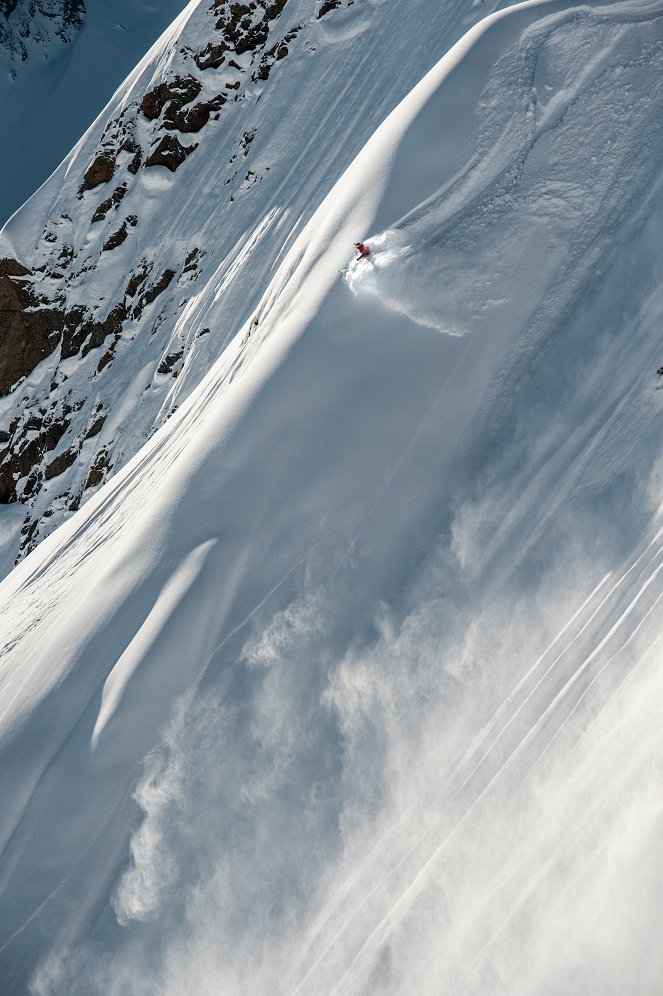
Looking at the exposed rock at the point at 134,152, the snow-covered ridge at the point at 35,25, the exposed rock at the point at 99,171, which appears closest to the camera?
the exposed rock at the point at 134,152

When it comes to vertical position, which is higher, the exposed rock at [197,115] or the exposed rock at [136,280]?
the exposed rock at [197,115]

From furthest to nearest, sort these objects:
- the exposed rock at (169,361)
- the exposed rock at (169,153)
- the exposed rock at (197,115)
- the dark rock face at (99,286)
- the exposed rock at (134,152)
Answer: the exposed rock at (134,152) → the exposed rock at (169,153) → the exposed rock at (197,115) → the dark rock face at (99,286) → the exposed rock at (169,361)

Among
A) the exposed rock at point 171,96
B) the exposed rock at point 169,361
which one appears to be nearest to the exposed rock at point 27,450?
the exposed rock at point 169,361

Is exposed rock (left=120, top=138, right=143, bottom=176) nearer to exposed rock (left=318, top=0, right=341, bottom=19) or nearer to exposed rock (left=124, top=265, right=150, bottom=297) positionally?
exposed rock (left=124, top=265, right=150, bottom=297)

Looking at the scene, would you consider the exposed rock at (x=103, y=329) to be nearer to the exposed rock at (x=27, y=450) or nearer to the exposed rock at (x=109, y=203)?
the exposed rock at (x=27, y=450)

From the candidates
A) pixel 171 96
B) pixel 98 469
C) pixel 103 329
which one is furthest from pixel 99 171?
pixel 98 469

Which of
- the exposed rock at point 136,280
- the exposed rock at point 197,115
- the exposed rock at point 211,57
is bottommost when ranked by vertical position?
the exposed rock at point 136,280

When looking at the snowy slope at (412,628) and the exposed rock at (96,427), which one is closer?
the snowy slope at (412,628)
